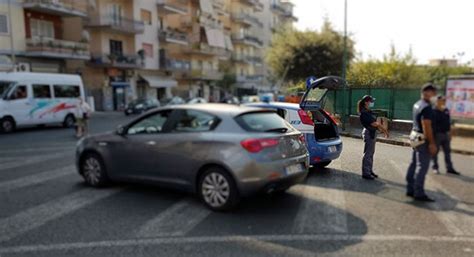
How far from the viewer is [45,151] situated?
1102cm

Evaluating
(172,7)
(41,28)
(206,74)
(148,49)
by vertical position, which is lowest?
(206,74)

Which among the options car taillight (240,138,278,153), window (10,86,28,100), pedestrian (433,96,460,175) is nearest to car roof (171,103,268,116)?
car taillight (240,138,278,153)

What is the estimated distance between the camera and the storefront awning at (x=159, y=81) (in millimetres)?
38719

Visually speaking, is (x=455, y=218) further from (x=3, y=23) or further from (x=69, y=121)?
(x=3, y=23)

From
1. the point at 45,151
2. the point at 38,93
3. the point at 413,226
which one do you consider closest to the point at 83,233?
the point at 413,226

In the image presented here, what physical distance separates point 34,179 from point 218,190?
406 cm

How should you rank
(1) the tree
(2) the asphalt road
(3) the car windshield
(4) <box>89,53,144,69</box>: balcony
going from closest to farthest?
(2) the asphalt road
(3) the car windshield
(1) the tree
(4) <box>89,53,144,69</box>: balcony

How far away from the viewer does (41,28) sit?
90.3ft

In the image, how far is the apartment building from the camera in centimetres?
2499

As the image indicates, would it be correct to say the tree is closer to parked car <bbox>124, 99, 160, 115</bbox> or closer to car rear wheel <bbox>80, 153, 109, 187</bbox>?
parked car <bbox>124, 99, 160, 115</bbox>

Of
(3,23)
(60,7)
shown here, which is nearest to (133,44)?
(60,7)

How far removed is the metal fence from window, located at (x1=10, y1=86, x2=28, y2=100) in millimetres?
16168

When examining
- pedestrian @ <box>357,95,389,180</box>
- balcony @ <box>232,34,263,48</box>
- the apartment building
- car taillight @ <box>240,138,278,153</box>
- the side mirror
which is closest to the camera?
pedestrian @ <box>357,95,389,180</box>

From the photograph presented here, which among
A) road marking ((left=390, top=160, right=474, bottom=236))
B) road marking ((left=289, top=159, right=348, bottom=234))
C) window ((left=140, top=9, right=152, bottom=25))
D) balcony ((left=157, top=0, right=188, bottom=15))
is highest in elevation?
balcony ((left=157, top=0, right=188, bottom=15))
